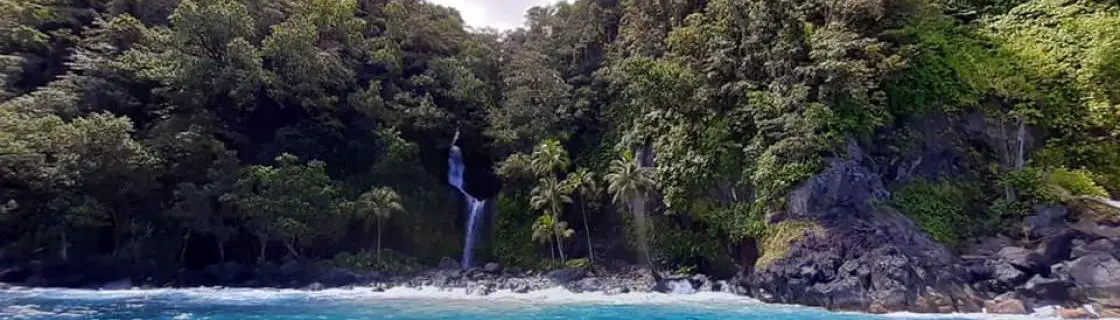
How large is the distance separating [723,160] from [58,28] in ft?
121

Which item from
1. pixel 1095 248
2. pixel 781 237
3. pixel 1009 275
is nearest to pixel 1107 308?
pixel 1095 248

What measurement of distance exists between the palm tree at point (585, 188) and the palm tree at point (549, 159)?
92 centimetres

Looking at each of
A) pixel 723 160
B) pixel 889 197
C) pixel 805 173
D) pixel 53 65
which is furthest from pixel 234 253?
pixel 889 197

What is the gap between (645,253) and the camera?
35281 mm

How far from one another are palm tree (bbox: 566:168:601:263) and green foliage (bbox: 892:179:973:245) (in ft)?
46.7

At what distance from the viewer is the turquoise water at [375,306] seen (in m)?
24.3

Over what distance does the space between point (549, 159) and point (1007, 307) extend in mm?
20692

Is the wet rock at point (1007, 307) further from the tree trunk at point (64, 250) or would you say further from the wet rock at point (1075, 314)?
the tree trunk at point (64, 250)

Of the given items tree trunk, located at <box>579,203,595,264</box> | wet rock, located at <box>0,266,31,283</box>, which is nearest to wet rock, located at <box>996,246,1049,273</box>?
tree trunk, located at <box>579,203,595,264</box>

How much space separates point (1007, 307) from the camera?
76.5ft

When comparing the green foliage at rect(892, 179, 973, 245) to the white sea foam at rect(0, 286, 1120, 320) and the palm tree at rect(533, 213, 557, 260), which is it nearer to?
the white sea foam at rect(0, 286, 1120, 320)

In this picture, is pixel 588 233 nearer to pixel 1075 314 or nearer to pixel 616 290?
pixel 616 290

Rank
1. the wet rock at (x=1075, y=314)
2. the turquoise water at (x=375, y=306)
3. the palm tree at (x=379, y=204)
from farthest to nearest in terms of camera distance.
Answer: the palm tree at (x=379, y=204) < the turquoise water at (x=375, y=306) < the wet rock at (x=1075, y=314)

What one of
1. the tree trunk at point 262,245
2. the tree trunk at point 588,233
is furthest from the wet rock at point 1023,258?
the tree trunk at point 262,245
